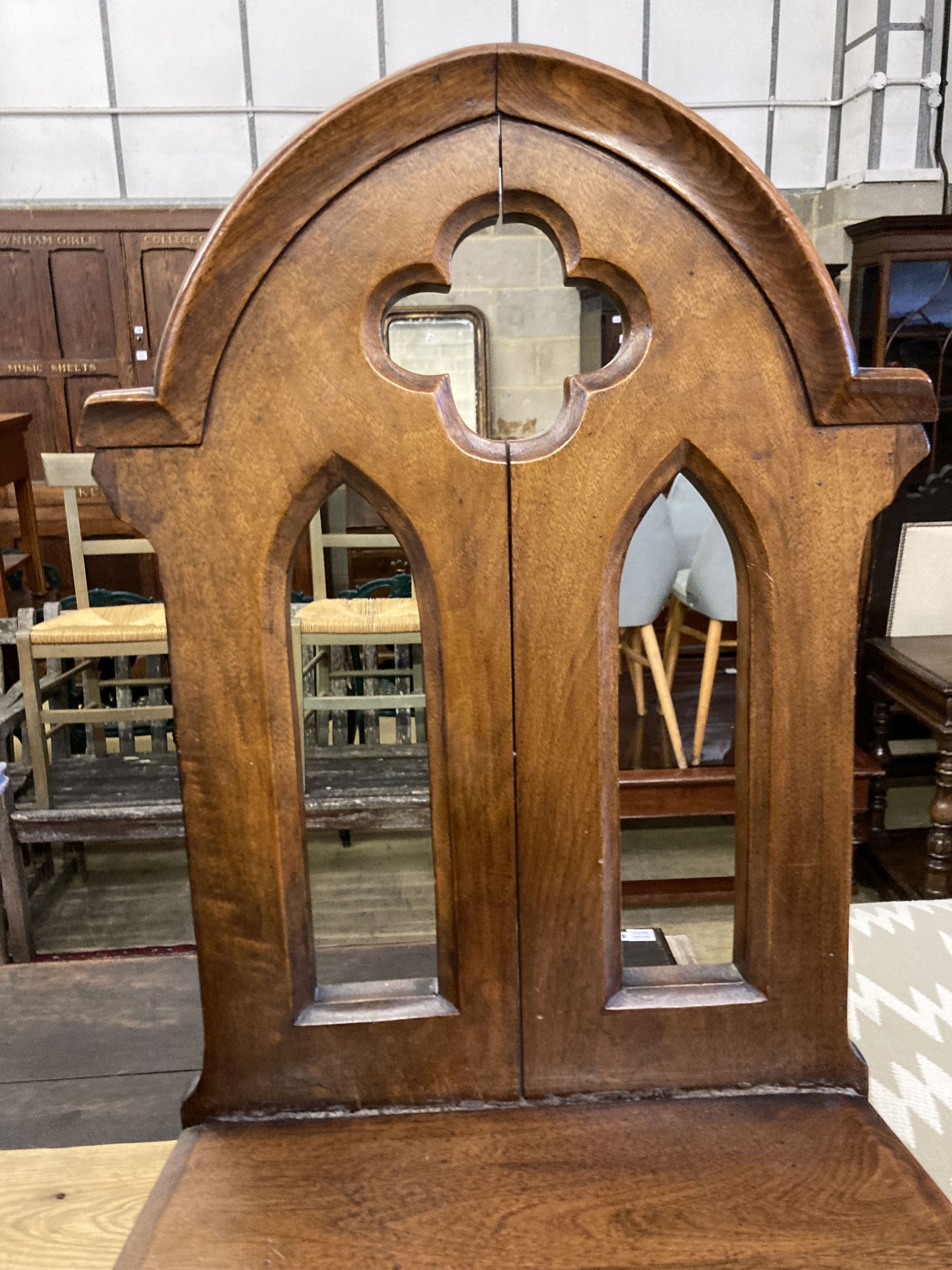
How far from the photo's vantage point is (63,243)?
450cm

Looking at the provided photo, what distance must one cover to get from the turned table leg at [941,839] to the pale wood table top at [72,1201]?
6.73 ft

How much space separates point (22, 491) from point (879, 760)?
10.6ft

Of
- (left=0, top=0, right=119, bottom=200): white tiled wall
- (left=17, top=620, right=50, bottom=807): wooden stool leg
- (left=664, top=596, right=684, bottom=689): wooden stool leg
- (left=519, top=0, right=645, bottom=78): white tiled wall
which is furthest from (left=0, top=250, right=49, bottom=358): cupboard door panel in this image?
(left=664, top=596, right=684, bottom=689): wooden stool leg

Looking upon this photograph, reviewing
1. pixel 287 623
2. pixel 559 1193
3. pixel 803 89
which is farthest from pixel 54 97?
pixel 559 1193

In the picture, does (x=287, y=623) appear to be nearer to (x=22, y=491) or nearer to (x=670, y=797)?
(x=670, y=797)

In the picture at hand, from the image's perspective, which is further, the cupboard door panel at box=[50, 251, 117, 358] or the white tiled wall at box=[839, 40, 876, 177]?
the cupboard door panel at box=[50, 251, 117, 358]

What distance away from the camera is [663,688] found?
2184 millimetres

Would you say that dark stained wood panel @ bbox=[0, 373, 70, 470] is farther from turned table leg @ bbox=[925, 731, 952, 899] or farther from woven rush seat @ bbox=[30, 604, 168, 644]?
turned table leg @ bbox=[925, 731, 952, 899]

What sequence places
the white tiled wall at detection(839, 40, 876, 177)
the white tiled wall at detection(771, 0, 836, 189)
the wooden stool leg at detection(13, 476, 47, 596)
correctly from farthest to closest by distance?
the white tiled wall at detection(771, 0, 836, 189) → the white tiled wall at detection(839, 40, 876, 177) → the wooden stool leg at detection(13, 476, 47, 596)

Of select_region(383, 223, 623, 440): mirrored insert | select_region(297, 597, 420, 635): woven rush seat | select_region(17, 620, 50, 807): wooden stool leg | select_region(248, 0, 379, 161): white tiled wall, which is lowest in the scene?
select_region(17, 620, 50, 807): wooden stool leg

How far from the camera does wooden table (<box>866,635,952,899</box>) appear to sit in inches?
86.4

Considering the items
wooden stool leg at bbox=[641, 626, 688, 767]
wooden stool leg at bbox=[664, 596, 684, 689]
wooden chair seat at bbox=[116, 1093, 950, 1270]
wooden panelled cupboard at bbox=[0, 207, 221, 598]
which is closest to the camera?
wooden chair seat at bbox=[116, 1093, 950, 1270]

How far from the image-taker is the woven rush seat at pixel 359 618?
2385mm

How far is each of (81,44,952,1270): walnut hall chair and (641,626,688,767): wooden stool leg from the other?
61.8 inches
